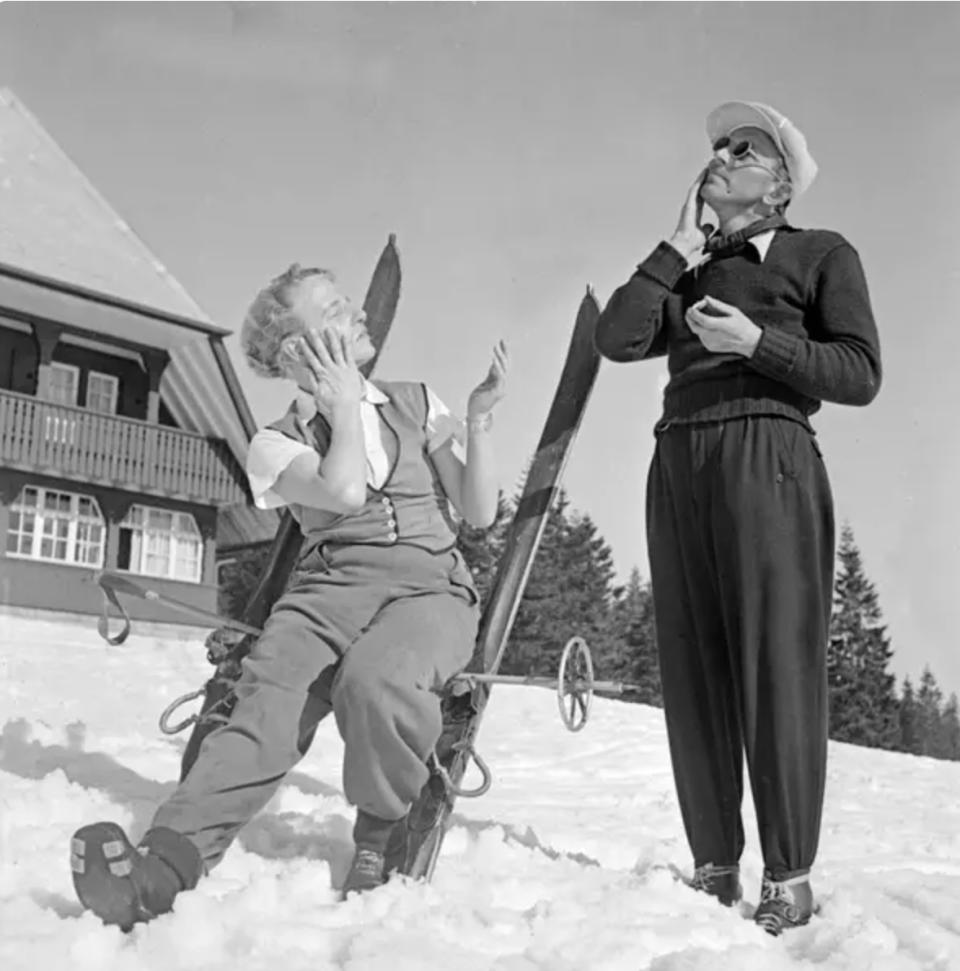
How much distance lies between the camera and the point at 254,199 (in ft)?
17.4

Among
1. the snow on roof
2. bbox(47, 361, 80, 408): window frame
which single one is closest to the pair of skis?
the snow on roof

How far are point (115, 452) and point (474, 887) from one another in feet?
51.6

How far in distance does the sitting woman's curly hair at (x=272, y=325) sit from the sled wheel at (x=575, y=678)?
0.88 m

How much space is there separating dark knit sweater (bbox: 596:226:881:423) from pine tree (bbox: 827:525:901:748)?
98.2 ft

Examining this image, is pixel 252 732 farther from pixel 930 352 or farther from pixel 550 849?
pixel 930 352

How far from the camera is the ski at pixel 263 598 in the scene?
3.04 metres

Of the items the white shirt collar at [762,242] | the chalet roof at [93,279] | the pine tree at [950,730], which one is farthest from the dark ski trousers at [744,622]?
the pine tree at [950,730]

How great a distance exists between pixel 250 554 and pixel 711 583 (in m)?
21.0

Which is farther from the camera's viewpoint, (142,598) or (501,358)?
(501,358)

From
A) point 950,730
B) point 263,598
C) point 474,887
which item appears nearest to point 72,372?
point 263,598

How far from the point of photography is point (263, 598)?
3275 mm

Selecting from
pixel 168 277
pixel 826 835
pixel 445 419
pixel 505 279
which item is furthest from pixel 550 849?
pixel 168 277

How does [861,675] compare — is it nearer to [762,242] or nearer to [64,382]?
[64,382]

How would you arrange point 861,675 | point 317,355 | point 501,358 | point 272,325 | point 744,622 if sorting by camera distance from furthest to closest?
point 861,675 < point 272,325 < point 501,358 < point 317,355 < point 744,622
